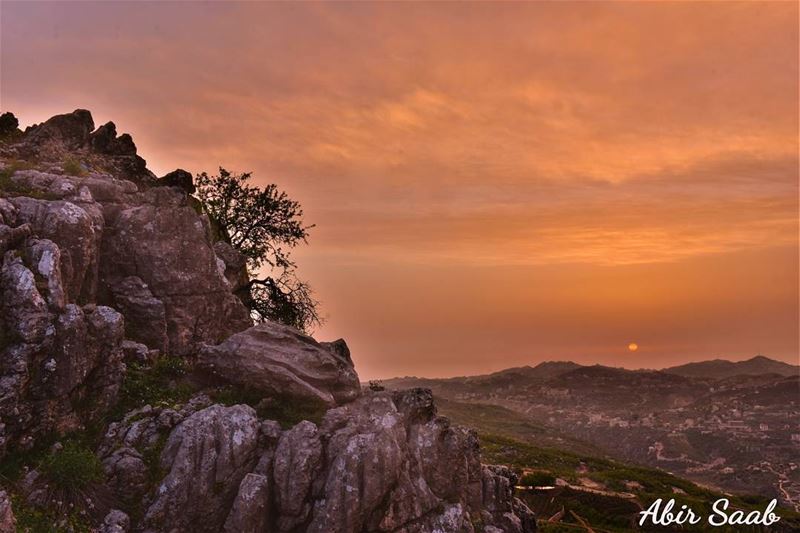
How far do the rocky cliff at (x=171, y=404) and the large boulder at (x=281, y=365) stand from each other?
0.27 ft

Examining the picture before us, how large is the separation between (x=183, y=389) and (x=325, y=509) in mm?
10121

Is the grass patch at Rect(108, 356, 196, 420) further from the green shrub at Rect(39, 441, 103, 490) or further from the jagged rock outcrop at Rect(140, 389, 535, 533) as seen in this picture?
the green shrub at Rect(39, 441, 103, 490)

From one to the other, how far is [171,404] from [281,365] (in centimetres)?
585

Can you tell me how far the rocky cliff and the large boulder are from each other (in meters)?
0.08

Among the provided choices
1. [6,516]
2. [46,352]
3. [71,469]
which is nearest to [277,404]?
[71,469]

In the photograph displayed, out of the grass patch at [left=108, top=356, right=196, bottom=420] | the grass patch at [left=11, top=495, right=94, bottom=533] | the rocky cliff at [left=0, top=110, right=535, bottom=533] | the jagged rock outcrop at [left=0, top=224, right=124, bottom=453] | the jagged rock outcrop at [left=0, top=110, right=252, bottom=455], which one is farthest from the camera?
the grass patch at [left=108, top=356, right=196, bottom=420]

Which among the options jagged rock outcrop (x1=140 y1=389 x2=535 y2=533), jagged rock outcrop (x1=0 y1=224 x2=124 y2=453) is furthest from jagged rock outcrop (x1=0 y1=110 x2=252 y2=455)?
jagged rock outcrop (x1=140 y1=389 x2=535 y2=533)

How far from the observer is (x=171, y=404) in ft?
95.0

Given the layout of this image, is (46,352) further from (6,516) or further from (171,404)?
(6,516)

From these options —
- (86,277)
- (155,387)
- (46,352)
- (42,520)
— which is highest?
(86,277)

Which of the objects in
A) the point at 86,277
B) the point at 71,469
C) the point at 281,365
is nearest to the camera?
the point at 71,469

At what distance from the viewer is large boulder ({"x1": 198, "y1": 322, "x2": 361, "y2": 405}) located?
31.0m

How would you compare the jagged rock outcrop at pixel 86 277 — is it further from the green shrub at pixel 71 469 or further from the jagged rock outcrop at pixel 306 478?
the jagged rock outcrop at pixel 306 478

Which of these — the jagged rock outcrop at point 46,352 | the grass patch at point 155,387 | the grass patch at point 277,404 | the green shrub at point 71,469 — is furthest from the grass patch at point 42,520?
the grass patch at point 277,404
